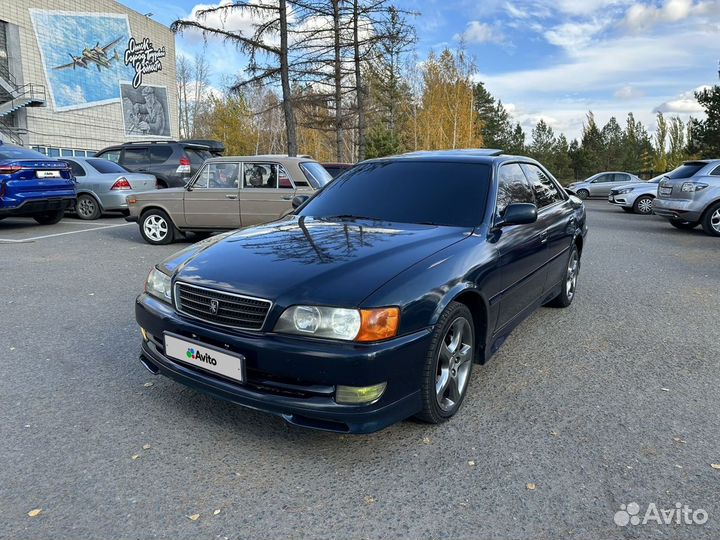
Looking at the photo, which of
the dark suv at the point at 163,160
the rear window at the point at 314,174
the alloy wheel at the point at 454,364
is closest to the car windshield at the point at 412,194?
the alloy wheel at the point at 454,364

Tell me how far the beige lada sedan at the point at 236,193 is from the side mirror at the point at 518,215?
5.14 metres

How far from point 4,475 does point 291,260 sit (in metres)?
1.69

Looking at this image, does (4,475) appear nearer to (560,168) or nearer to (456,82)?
(456,82)

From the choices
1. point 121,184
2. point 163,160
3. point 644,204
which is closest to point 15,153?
point 121,184

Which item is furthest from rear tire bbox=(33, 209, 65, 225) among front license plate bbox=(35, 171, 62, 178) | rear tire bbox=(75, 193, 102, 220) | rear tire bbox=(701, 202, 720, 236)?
rear tire bbox=(701, 202, 720, 236)

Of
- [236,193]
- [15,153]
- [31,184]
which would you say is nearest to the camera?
[236,193]

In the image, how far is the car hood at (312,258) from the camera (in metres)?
2.51

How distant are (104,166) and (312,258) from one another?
1177 cm

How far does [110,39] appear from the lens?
1344 inches

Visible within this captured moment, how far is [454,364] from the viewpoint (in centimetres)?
296

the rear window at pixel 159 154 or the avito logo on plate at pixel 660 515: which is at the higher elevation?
the rear window at pixel 159 154

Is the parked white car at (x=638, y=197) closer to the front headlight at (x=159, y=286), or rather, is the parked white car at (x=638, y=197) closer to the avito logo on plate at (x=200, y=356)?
the front headlight at (x=159, y=286)

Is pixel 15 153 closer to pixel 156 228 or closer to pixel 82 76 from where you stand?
pixel 156 228

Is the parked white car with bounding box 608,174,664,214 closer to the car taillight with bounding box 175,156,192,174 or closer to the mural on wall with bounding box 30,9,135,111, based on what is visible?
the car taillight with bounding box 175,156,192,174
